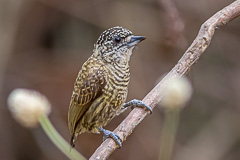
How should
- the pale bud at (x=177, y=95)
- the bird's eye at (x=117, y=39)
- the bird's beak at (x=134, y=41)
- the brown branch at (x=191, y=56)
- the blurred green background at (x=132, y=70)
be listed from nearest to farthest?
the pale bud at (x=177, y=95) → the brown branch at (x=191, y=56) → the bird's beak at (x=134, y=41) → the bird's eye at (x=117, y=39) → the blurred green background at (x=132, y=70)

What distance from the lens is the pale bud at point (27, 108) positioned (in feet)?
9.29

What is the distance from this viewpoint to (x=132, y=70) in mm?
6406

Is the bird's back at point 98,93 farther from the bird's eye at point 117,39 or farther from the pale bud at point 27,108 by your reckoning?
the pale bud at point 27,108

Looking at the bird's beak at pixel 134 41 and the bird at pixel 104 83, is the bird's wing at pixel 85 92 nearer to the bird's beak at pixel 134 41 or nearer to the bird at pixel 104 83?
the bird at pixel 104 83

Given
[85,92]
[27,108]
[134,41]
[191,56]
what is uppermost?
[134,41]

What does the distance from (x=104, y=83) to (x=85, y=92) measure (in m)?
0.16

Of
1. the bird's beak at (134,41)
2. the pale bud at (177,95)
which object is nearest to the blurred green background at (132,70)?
the bird's beak at (134,41)

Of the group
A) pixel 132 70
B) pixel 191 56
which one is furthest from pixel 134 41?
pixel 132 70

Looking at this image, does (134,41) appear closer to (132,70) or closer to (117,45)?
(117,45)

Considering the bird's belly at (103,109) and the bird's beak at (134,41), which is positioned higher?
the bird's beak at (134,41)

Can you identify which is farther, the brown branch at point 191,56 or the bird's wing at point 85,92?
the bird's wing at point 85,92

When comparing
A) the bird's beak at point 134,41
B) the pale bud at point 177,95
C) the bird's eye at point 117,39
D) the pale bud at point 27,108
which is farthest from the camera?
the bird's eye at point 117,39

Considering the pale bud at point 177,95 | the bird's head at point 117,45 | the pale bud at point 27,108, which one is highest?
the bird's head at point 117,45

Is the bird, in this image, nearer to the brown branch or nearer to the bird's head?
the bird's head
